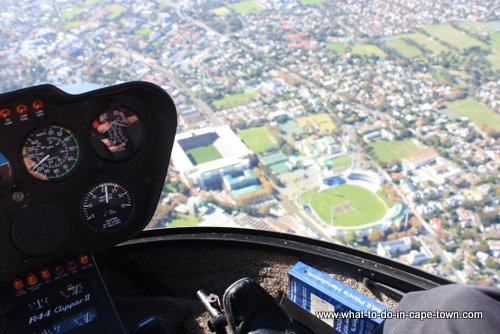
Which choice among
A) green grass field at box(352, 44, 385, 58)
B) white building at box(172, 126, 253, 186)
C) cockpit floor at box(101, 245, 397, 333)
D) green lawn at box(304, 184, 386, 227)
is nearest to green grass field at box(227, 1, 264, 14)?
green grass field at box(352, 44, 385, 58)

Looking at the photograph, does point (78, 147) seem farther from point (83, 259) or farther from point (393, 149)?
point (393, 149)

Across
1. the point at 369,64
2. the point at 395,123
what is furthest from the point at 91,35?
the point at 395,123

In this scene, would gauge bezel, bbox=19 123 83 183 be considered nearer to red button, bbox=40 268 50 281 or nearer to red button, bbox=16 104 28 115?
red button, bbox=16 104 28 115

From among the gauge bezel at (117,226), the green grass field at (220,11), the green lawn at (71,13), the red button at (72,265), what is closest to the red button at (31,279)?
the red button at (72,265)

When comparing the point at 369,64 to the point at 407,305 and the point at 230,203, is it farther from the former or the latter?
the point at 407,305

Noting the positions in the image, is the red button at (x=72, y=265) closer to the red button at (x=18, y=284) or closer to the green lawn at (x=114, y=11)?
the red button at (x=18, y=284)

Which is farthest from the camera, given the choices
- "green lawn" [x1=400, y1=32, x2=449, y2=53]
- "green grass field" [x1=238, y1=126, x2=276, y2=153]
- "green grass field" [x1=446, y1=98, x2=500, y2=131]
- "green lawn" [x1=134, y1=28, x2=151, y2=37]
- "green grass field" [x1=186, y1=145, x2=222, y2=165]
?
"green lawn" [x1=134, y1=28, x2=151, y2=37]

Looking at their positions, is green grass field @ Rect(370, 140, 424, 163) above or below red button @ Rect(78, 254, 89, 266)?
below
